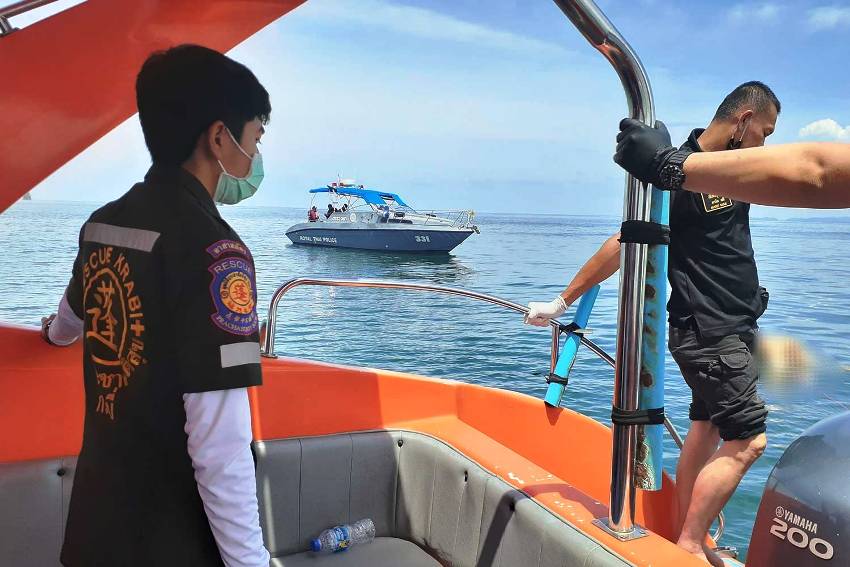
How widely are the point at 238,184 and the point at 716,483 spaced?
1.51 meters

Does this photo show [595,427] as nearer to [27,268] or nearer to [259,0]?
[259,0]

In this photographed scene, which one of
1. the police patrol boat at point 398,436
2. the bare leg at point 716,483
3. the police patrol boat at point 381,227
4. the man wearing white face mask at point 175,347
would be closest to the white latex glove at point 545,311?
the police patrol boat at point 398,436

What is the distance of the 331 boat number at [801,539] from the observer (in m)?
1.13

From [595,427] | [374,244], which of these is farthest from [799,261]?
[595,427]

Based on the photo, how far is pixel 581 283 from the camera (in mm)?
2254

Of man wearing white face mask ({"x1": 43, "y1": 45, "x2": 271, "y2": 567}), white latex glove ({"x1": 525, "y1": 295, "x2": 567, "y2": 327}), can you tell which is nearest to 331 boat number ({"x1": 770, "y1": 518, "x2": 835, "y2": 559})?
man wearing white face mask ({"x1": 43, "y1": 45, "x2": 271, "y2": 567})

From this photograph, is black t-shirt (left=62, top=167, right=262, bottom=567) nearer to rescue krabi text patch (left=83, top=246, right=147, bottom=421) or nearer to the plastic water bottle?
rescue krabi text patch (left=83, top=246, right=147, bottom=421)

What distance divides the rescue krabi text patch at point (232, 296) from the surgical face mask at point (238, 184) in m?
0.17

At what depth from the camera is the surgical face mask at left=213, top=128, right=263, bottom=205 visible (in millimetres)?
1138

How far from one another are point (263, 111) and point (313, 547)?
153cm

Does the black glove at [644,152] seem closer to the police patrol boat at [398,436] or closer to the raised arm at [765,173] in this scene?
the raised arm at [765,173]

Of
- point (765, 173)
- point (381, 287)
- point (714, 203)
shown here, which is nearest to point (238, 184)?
point (765, 173)

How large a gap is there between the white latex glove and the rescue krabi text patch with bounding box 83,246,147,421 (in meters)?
1.43

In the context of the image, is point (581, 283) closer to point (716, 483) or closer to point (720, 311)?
point (720, 311)
